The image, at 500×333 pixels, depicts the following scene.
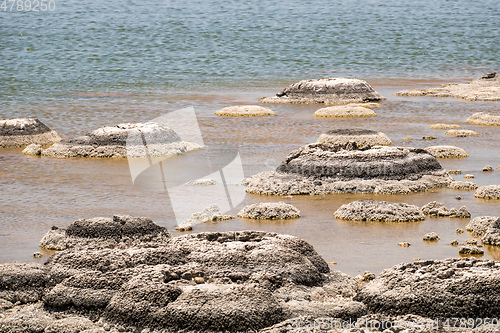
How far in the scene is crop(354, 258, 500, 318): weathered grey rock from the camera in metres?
7.94

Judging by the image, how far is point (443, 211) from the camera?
1338 centimetres

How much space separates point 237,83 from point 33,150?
27148mm

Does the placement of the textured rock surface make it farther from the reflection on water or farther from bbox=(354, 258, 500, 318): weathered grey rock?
bbox=(354, 258, 500, 318): weathered grey rock

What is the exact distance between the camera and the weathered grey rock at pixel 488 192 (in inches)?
579

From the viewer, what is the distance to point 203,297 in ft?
26.4

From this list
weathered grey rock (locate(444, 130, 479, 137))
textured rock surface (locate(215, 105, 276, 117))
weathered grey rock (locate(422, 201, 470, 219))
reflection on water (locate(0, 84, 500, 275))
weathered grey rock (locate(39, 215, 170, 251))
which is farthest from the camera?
textured rock surface (locate(215, 105, 276, 117))

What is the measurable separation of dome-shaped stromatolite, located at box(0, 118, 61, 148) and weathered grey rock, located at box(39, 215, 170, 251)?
1269cm

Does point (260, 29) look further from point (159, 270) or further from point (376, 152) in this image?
point (159, 270)

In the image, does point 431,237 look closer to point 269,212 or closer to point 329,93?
point 269,212

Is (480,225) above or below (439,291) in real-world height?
below

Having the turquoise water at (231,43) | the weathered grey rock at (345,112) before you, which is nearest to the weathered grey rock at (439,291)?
the weathered grey rock at (345,112)

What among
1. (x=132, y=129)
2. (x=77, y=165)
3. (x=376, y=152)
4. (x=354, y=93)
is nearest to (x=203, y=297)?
(x=376, y=152)

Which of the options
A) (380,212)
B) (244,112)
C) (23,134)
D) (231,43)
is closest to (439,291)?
(380,212)

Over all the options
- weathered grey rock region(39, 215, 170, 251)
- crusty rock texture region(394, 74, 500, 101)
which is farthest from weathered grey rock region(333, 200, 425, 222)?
crusty rock texture region(394, 74, 500, 101)
